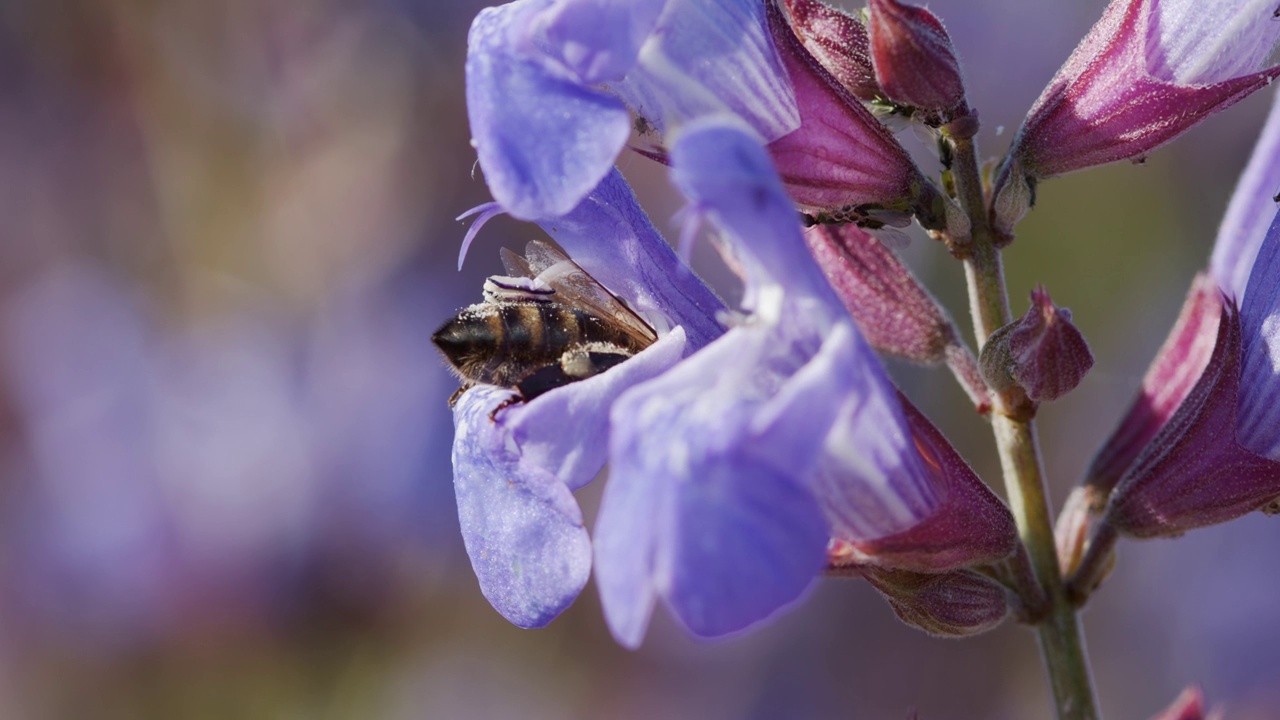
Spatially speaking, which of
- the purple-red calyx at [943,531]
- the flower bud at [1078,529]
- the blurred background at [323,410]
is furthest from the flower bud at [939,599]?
the blurred background at [323,410]

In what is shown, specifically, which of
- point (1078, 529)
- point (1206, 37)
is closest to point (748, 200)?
point (1206, 37)

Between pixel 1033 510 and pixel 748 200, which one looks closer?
pixel 748 200

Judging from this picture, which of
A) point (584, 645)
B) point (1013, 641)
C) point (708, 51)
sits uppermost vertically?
point (708, 51)

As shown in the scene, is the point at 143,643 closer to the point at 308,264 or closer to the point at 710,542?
the point at 308,264

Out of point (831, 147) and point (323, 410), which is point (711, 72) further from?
point (323, 410)

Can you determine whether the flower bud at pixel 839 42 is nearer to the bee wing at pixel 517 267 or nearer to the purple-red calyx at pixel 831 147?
the purple-red calyx at pixel 831 147

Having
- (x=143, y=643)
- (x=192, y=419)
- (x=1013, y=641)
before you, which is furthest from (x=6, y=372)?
(x=1013, y=641)
